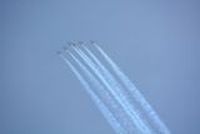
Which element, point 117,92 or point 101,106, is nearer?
point 117,92

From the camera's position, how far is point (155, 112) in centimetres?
527

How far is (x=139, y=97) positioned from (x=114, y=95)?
54cm

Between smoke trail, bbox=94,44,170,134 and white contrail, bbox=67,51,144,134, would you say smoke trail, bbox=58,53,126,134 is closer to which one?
white contrail, bbox=67,51,144,134

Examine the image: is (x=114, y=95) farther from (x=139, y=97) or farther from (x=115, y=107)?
(x=139, y=97)

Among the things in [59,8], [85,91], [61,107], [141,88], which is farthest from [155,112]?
[59,8]

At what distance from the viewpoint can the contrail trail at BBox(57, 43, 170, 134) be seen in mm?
5016

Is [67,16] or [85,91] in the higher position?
[67,16]

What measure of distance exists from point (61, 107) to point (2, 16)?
2055mm

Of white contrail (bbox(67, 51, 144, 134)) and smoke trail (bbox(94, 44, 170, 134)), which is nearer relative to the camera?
white contrail (bbox(67, 51, 144, 134))

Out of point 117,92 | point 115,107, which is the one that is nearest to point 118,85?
point 117,92

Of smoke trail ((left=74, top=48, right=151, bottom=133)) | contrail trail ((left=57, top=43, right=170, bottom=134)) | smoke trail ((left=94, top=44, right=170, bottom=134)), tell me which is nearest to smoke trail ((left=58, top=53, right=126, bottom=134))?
contrail trail ((left=57, top=43, right=170, bottom=134))

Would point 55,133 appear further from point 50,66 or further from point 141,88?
point 141,88

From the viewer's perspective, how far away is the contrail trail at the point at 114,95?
16.5 ft

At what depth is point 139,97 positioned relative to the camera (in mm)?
5238
